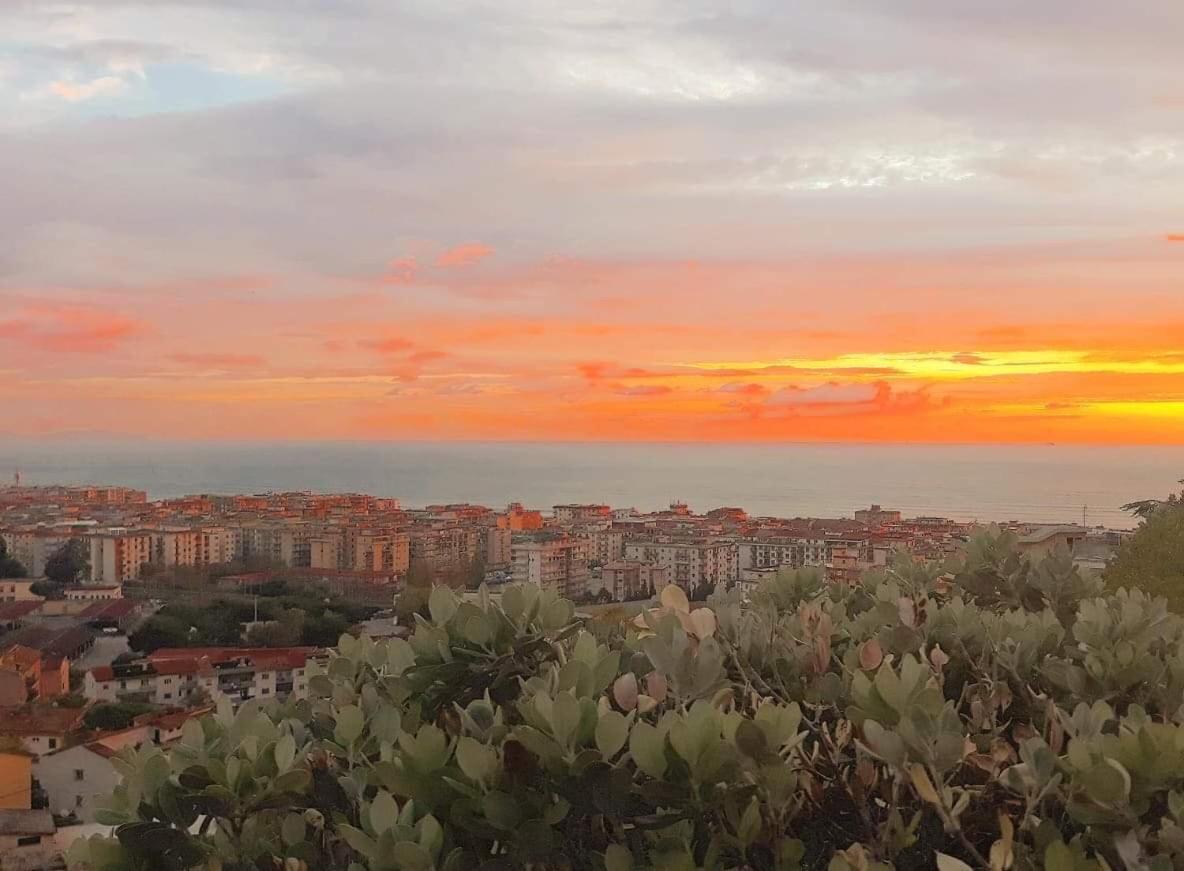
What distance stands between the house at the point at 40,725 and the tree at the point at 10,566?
10.5 m

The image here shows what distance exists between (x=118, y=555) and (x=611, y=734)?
23.9 metres

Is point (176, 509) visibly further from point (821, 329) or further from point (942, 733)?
point (942, 733)

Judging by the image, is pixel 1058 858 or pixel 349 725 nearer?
pixel 1058 858

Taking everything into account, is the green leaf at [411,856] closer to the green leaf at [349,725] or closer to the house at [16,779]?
the green leaf at [349,725]

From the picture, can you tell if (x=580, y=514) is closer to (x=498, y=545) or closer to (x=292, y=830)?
(x=498, y=545)

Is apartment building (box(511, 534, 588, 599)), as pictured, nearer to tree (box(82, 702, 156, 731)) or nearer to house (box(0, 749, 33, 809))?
tree (box(82, 702, 156, 731))

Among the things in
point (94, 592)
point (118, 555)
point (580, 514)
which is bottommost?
point (94, 592)

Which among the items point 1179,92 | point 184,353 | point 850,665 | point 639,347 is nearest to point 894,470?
point 639,347

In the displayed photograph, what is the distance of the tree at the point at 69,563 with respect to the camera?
71.8 feet

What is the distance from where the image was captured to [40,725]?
11664mm

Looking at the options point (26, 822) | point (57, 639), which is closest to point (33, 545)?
point (57, 639)

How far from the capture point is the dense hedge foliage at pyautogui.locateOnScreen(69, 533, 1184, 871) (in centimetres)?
149

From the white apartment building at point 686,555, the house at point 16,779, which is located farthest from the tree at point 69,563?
the house at point 16,779

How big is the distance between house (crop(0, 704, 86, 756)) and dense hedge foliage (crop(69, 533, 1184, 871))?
10.4 metres
